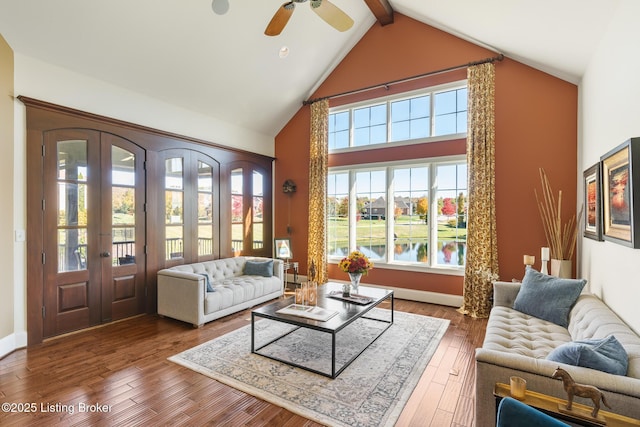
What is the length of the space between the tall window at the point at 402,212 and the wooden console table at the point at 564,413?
3.64 m

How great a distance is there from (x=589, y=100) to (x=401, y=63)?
9.17 ft

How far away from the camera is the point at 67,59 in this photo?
12.0 ft

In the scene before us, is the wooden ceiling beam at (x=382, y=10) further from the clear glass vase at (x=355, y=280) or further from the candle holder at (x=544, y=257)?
the candle holder at (x=544, y=257)

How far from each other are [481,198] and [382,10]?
3399 millimetres

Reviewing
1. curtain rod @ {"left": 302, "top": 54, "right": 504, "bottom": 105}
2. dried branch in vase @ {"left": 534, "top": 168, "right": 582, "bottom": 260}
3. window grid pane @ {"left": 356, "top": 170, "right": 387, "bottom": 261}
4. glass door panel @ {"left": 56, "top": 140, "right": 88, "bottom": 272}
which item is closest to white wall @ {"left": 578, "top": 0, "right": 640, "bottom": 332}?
dried branch in vase @ {"left": 534, "top": 168, "right": 582, "bottom": 260}

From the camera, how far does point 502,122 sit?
15.0 ft

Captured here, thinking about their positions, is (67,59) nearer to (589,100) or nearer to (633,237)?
(633,237)

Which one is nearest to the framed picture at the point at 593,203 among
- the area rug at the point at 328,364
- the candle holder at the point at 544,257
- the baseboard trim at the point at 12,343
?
the candle holder at the point at 544,257

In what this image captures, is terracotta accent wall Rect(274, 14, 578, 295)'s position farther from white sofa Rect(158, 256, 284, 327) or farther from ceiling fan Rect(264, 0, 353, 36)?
ceiling fan Rect(264, 0, 353, 36)

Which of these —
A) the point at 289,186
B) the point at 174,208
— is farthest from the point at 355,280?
the point at 289,186

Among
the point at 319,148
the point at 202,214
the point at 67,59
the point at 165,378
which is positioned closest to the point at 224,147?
the point at 202,214

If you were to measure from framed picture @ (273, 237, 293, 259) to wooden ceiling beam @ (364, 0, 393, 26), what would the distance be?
14.1 ft

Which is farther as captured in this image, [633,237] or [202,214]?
[202,214]

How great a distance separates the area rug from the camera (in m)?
2.35
